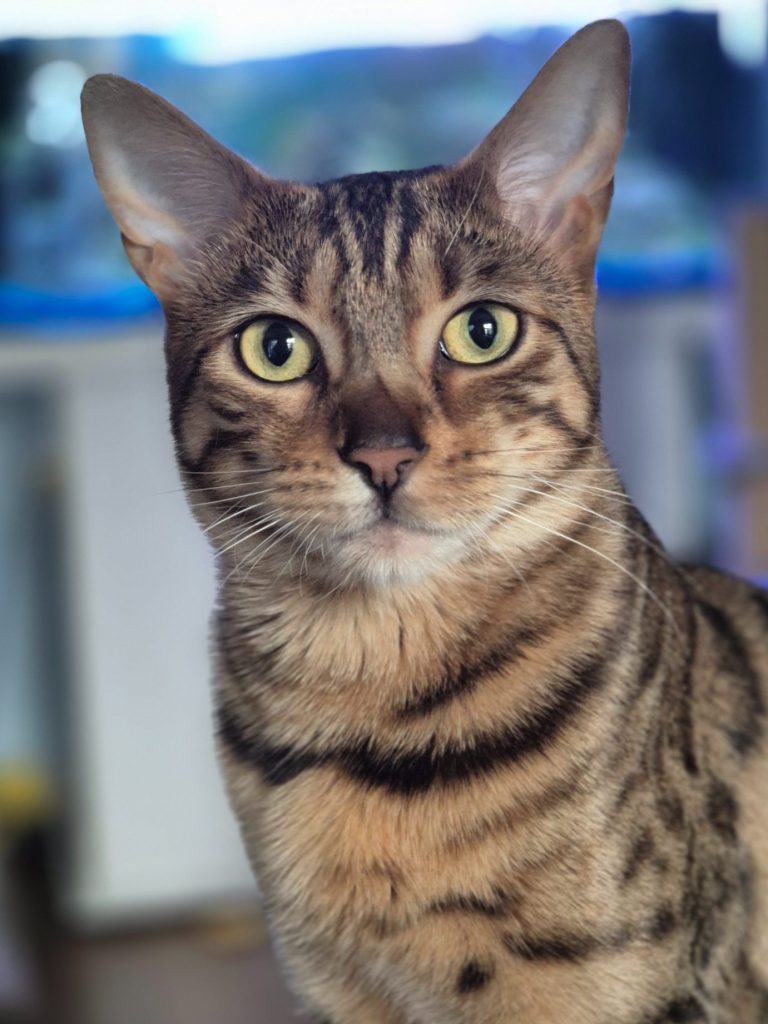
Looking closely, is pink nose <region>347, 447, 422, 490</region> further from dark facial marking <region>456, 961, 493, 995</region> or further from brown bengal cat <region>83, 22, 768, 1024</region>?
dark facial marking <region>456, 961, 493, 995</region>

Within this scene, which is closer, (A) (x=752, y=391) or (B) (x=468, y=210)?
(B) (x=468, y=210)

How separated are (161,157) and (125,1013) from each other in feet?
5.90

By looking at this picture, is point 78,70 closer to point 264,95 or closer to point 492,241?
point 264,95

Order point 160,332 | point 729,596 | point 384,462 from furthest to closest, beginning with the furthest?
point 160,332
point 729,596
point 384,462

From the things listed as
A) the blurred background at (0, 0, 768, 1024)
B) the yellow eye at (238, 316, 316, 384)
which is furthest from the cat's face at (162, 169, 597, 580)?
the blurred background at (0, 0, 768, 1024)

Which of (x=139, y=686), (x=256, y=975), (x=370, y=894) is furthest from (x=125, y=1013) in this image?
(x=370, y=894)

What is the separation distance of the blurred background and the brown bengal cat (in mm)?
1495

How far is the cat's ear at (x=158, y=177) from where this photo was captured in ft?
2.66

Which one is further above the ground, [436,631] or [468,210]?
[468,210]

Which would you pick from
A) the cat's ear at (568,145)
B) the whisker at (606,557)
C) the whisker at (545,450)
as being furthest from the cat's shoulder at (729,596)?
the cat's ear at (568,145)

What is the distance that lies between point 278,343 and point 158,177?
0.15 m

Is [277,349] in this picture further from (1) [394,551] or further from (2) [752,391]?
(2) [752,391]

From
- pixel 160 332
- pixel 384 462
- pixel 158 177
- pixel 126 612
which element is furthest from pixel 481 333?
pixel 126 612

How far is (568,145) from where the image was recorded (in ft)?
2.78
